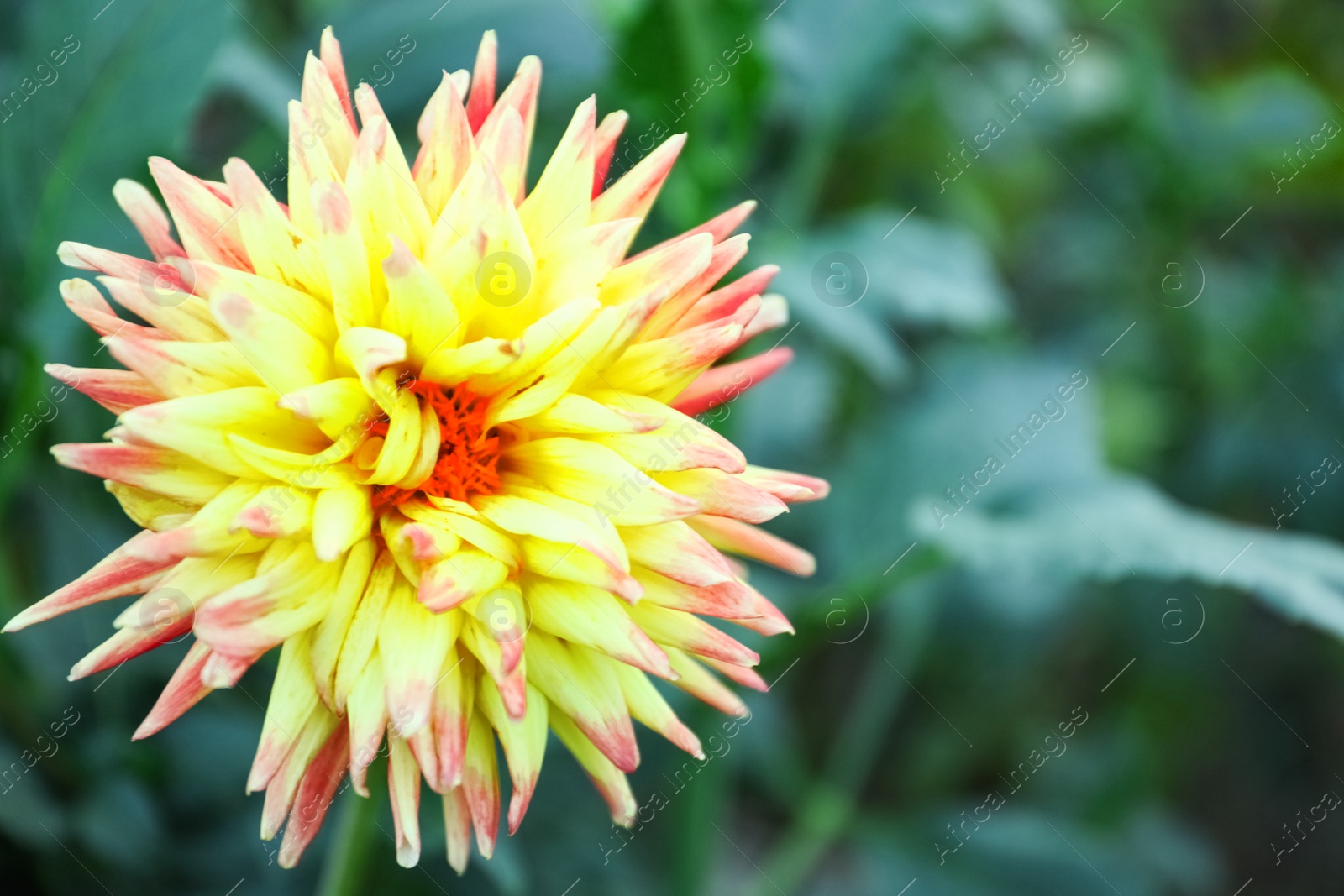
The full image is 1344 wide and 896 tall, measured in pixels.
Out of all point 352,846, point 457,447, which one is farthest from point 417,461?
point 352,846

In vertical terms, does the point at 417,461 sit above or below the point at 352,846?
above

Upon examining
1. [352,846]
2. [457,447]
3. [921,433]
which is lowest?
[921,433]

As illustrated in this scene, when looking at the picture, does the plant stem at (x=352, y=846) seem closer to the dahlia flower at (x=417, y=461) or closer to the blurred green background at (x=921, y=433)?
the blurred green background at (x=921, y=433)

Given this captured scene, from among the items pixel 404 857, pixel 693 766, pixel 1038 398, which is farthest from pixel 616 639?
pixel 1038 398

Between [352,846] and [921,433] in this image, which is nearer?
[352,846]

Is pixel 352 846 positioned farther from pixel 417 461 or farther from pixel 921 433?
pixel 921 433

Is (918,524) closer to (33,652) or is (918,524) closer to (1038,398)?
(1038,398)

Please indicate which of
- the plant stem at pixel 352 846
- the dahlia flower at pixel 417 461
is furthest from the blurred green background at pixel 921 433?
the dahlia flower at pixel 417 461

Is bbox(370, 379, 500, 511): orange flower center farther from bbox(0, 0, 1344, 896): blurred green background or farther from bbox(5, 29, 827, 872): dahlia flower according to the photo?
bbox(0, 0, 1344, 896): blurred green background
